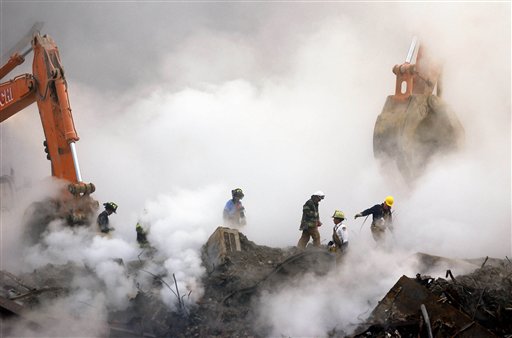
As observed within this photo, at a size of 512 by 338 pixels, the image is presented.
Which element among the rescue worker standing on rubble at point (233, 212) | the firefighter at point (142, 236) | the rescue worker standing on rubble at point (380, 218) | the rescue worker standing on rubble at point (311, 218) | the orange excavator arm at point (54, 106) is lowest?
the rescue worker standing on rubble at point (380, 218)

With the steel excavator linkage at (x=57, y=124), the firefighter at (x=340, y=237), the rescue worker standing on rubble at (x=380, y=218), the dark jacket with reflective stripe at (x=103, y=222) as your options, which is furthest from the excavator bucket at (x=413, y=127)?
the steel excavator linkage at (x=57, y=124)

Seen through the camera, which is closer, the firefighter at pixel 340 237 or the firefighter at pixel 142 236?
the firefighter at pixel 340 237

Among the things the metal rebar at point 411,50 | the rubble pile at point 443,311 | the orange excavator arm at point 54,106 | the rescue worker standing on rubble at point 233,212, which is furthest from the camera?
the metal rebar at point 411,50

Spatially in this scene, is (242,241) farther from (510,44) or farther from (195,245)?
(510,44)

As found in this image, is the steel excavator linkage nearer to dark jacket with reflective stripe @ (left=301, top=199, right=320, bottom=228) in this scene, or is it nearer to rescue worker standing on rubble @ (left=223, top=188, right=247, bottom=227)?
rescue worker standing on rubble @ (left=223, top=188, right=247, bottom=227)

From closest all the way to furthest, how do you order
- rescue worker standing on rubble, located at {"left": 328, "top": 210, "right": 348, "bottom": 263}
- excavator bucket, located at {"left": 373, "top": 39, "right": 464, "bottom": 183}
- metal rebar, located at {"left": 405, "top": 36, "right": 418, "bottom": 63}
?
rescue worker standing on rubble, located at {"left": 328, "top": 210, "right": 348, "bottom": 263}
excavator bucket, located at {"left": 373, "top": 39, "right": 464, "bottom": 183}
metal rebar, located at {"left": 405, "top": 36, "right": 418, "bottom": 63}

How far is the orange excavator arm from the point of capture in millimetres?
10711

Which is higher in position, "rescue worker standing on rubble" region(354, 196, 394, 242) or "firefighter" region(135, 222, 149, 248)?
"firefighter" region(135, 222, 149, 248)

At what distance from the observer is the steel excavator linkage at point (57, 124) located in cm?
1055

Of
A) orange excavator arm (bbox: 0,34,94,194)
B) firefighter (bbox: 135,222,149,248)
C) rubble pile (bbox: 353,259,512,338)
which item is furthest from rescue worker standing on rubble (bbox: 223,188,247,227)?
rubble pile (bbox: 353,259,512,338)

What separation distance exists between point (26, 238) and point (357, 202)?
273 inches

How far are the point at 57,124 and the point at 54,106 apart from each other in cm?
32

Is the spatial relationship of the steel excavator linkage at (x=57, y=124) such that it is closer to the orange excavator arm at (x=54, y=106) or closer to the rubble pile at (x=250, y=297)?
the orange excavator arm at (x=54, y=106)

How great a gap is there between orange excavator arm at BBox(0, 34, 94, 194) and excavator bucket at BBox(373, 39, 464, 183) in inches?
229
